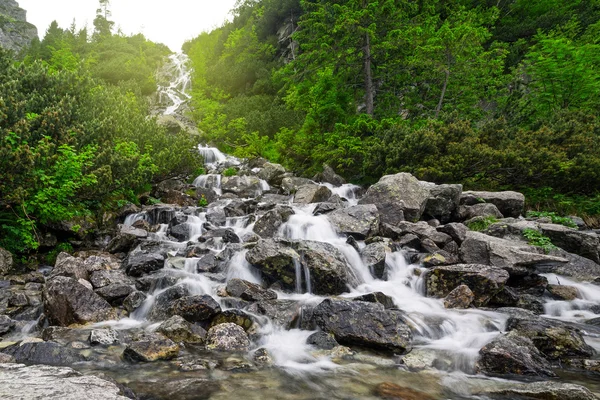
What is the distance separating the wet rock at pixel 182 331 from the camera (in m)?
5.03

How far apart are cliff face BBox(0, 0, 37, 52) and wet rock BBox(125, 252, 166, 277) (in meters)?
69.6

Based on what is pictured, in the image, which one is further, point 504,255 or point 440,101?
point 440,101

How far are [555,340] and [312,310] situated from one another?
379 cm

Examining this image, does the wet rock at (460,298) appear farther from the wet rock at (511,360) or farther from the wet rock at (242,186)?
the wet rock at (242,186)

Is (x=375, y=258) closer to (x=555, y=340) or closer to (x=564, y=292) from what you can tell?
(x=555, y=340)

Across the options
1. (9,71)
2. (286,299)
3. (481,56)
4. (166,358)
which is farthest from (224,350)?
(481,56)

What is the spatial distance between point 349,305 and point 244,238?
5127mm

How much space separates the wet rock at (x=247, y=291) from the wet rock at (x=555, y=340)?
4.47 meters

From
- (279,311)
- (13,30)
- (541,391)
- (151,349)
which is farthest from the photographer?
(13,30)

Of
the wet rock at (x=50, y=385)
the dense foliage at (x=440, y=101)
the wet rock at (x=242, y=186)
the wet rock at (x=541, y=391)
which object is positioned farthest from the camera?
the wet rock at (x=242, y=186)

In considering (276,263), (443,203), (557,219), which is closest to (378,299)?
(276,263)

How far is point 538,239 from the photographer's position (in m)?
8.73

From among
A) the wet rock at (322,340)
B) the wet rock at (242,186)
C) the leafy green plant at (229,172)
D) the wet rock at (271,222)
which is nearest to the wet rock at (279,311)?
the wet rock at (322,340)

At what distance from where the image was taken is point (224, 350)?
4852 mm
